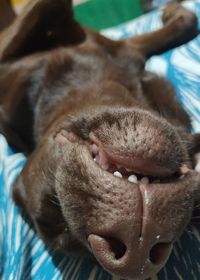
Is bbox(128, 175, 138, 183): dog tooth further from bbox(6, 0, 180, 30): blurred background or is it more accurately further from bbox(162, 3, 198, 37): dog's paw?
bbox(6, 0, 180, 30): blurred background

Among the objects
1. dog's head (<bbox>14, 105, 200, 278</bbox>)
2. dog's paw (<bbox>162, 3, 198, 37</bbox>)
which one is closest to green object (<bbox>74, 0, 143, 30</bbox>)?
dog's paw (<bbox>162, 3, 198, 37</bbox>)

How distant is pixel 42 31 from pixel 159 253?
1.10 m

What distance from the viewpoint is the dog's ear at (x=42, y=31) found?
1.81 m

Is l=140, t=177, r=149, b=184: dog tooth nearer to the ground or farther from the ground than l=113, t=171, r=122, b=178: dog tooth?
nearer to the ground

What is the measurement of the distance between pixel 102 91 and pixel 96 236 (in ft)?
2.12

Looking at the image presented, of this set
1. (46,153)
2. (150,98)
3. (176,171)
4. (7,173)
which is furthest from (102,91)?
(176,171)

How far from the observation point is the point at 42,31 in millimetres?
1829

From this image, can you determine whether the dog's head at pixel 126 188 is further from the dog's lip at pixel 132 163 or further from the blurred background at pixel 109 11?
the blurred background at pixel 109 11

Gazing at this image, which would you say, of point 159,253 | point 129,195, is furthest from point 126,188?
point 159,253

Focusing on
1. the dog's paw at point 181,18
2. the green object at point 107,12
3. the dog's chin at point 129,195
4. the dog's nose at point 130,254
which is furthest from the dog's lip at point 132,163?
the green object at point 107,12

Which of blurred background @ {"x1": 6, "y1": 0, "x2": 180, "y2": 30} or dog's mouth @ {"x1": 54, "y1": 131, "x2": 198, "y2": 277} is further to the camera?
blurred background @ {"x1": 6, "y1": 0, "x2": 180, "y2": 30}

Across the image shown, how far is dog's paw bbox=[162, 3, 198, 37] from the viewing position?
2087 mm

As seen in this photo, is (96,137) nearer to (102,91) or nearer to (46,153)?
(46,153)

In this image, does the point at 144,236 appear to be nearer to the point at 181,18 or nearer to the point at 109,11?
the point at 181,18
